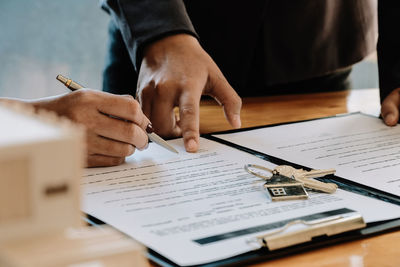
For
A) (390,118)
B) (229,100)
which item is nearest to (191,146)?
(229,100)

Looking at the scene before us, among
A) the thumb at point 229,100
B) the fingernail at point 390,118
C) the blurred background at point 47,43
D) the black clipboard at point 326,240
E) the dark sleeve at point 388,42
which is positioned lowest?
the black clipboard at point 326,240

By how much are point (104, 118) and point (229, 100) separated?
322mm

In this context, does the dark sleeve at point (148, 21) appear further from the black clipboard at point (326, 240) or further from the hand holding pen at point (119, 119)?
the black clipboard at point (326, 240)

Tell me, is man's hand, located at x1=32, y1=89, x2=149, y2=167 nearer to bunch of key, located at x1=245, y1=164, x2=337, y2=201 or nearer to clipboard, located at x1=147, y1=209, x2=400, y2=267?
bunch of key, located at x1=245, y1=164, x2=337, y2=201

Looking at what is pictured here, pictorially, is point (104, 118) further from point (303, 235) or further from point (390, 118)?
point (390, 118)

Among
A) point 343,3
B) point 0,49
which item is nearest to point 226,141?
point 343,3

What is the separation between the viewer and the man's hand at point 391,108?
123cm

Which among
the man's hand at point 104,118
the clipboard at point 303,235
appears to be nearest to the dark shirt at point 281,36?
the man's hand at point 104,118

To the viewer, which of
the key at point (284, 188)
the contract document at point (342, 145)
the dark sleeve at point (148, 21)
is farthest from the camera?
the dark sleeve at point (148, 21)

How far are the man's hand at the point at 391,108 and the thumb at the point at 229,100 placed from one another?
35 centimetres

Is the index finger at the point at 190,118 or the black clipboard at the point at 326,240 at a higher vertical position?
the index finger at the point at 190,118

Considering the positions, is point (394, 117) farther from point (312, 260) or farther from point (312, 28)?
point (312, 260)

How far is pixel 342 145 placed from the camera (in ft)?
3.42

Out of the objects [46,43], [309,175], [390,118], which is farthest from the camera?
[46,43]
